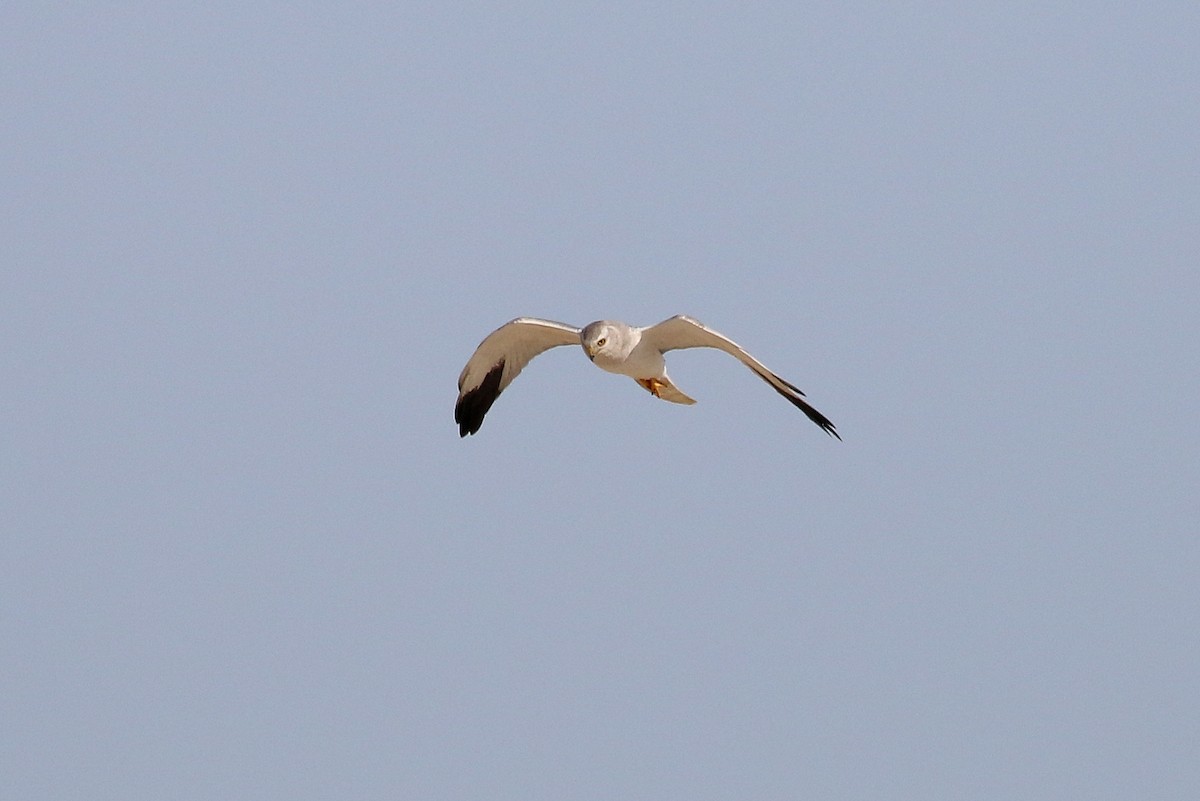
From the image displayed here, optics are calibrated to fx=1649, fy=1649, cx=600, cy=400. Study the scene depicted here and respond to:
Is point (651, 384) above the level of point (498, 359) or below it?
below

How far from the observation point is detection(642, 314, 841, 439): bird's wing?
702 inches

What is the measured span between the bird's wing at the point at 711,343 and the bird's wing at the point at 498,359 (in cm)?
130

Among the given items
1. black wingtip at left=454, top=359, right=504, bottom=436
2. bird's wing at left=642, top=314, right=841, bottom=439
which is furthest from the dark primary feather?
black wingtip at left=454, top=359, right=504, bottom=436

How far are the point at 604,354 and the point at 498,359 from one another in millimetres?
2646

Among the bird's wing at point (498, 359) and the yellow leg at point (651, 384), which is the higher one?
the bird's wing at point (498, 359)

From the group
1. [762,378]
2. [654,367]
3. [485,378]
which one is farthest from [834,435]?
[485,378]

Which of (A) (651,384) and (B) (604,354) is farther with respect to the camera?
(A) (651,384)

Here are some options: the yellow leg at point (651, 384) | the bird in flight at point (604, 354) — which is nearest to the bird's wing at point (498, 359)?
the bird in flight at point (604, 354)

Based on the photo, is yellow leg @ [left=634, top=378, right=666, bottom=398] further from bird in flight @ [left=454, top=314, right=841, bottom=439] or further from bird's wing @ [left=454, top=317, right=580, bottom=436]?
bird's wing @ [left=454, top=317, right=580, bottom=436]

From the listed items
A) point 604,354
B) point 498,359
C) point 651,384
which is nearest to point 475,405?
point 498,359

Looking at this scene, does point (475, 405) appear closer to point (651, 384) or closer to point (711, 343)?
point (651, 384)

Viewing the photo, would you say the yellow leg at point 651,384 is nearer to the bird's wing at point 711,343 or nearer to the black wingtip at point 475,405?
the bird's wing at point 711,343

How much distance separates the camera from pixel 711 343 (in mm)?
18375

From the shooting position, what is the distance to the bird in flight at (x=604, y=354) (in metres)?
18.0
